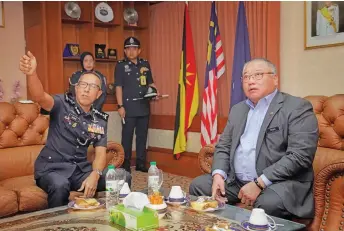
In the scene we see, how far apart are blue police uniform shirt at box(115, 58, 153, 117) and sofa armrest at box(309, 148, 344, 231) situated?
9.76 feet

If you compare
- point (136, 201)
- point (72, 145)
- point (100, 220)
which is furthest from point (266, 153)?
point (72, 145)

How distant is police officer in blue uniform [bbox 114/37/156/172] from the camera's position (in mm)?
4691

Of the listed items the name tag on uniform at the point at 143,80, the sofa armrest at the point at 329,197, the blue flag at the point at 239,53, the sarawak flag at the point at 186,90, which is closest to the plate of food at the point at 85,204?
the sofa armrest at the point at 329,197

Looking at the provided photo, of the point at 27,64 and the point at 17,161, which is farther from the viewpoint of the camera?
the point at 17,161

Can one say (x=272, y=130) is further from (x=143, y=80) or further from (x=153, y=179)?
(x=143, y=80)

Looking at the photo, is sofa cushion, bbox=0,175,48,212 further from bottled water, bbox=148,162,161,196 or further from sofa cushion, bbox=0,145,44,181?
bottled water, bbox=148,162,161,196

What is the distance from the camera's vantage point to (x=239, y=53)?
148 inches

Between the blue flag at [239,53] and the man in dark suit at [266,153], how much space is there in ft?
4.50

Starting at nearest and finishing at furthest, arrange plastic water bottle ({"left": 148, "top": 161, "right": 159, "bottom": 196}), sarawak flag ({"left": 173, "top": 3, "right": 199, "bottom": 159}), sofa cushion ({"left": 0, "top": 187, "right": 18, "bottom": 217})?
plastic water bottle ({"left": 148, "top": 161, "right": 159, "bottom": 196})
sofa cushion ({"left": 0, "top": 187, "right": 18, "bottom": 217})
sarawak flag ({"left": 173, "top": 3, "right": 199, "bottom": 159})

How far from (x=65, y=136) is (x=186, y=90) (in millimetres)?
2238

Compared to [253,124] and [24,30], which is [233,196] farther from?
[24,30]

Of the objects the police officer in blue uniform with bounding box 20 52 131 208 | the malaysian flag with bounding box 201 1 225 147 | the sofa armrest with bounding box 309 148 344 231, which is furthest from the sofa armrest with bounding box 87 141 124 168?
the malaysian flag with bounding box 201 1 225 147

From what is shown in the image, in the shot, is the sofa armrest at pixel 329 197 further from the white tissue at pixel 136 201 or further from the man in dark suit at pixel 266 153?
the white tissue at pixel 136 201

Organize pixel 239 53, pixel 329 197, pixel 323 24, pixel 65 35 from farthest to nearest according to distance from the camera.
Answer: pixel 65 35 → pixel 239 53 → pixel 323 24 → pixel 329 197
